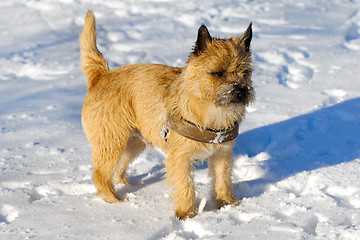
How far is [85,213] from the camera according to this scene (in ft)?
10.6

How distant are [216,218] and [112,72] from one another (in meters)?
1.50

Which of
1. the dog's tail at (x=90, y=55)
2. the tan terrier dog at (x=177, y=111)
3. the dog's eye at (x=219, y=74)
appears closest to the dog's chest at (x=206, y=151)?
the tan terrier dog at (x=177, y=111)

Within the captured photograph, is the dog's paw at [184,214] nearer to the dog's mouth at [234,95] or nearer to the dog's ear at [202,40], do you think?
the dog's mouth at [234,95]

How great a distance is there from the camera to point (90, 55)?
3547mm

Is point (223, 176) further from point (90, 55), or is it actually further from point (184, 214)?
point (90, 55)

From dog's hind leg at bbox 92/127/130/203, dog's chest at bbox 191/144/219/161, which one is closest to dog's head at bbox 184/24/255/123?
dog's chest at bbox 191/144/219/161

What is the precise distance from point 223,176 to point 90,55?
1539mm

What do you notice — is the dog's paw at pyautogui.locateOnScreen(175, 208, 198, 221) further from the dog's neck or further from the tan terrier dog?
the dog's neck

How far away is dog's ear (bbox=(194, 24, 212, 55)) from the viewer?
2.77m

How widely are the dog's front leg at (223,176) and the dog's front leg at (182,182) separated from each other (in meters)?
0.26

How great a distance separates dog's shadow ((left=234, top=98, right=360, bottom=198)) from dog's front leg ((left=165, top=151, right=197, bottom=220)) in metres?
0.55

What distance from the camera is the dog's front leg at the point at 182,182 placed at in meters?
3.11

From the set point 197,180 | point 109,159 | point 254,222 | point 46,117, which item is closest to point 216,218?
point 254,222

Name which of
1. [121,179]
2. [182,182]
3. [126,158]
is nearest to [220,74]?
[182,182]
